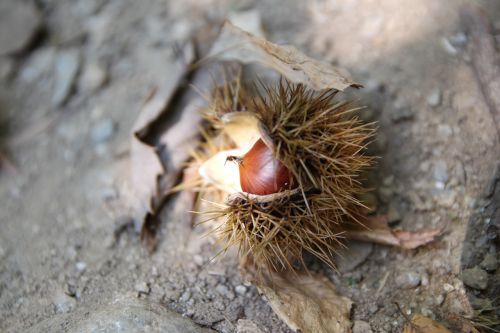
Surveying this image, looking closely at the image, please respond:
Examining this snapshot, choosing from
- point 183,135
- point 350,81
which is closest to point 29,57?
point 183,135

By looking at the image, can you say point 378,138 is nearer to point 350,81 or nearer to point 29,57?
point 350,81

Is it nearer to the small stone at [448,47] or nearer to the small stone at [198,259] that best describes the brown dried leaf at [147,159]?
the small stone at [198,259]

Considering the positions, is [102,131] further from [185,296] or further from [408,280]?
[408,280]

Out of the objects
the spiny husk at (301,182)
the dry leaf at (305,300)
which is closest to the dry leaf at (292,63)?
the spiny husk at (301,182)

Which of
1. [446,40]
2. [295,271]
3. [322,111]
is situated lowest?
[295,271]

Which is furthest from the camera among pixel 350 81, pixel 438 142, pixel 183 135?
pixel 183 135

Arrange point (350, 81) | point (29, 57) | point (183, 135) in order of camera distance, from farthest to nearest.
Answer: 1. point (29, 57)
2. point (183, 135)
3. point (350, 81)

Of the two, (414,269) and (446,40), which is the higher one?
(446,40)

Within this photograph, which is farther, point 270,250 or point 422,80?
point 422,80
